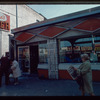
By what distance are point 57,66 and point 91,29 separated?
3114 millimetres

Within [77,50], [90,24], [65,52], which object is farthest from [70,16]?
[65,52]

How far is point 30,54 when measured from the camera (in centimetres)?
873

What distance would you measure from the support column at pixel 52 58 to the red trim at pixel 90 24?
198 cm

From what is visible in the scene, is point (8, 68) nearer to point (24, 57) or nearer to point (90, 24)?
point (24, 57)

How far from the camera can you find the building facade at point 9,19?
10.1 meters

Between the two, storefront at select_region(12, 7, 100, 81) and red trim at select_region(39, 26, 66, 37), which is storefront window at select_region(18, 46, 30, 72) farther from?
red trim at select_region(39, 26, 66, 37)

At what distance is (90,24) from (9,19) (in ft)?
27.8

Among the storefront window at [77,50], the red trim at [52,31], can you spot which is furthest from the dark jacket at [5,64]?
the storefront window at [77,50]

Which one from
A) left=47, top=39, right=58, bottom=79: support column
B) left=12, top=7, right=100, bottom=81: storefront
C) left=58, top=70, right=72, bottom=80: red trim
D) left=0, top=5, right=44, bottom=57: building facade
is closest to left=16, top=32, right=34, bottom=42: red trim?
left=12, top=7, right=100, bottom=81: storefront

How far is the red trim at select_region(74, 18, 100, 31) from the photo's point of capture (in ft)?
18.6

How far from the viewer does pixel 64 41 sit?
698 centimetres

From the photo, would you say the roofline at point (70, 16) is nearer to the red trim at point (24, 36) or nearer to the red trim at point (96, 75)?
the red trim at point (24, 36)

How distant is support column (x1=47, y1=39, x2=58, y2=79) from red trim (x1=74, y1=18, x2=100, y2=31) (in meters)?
1.98
